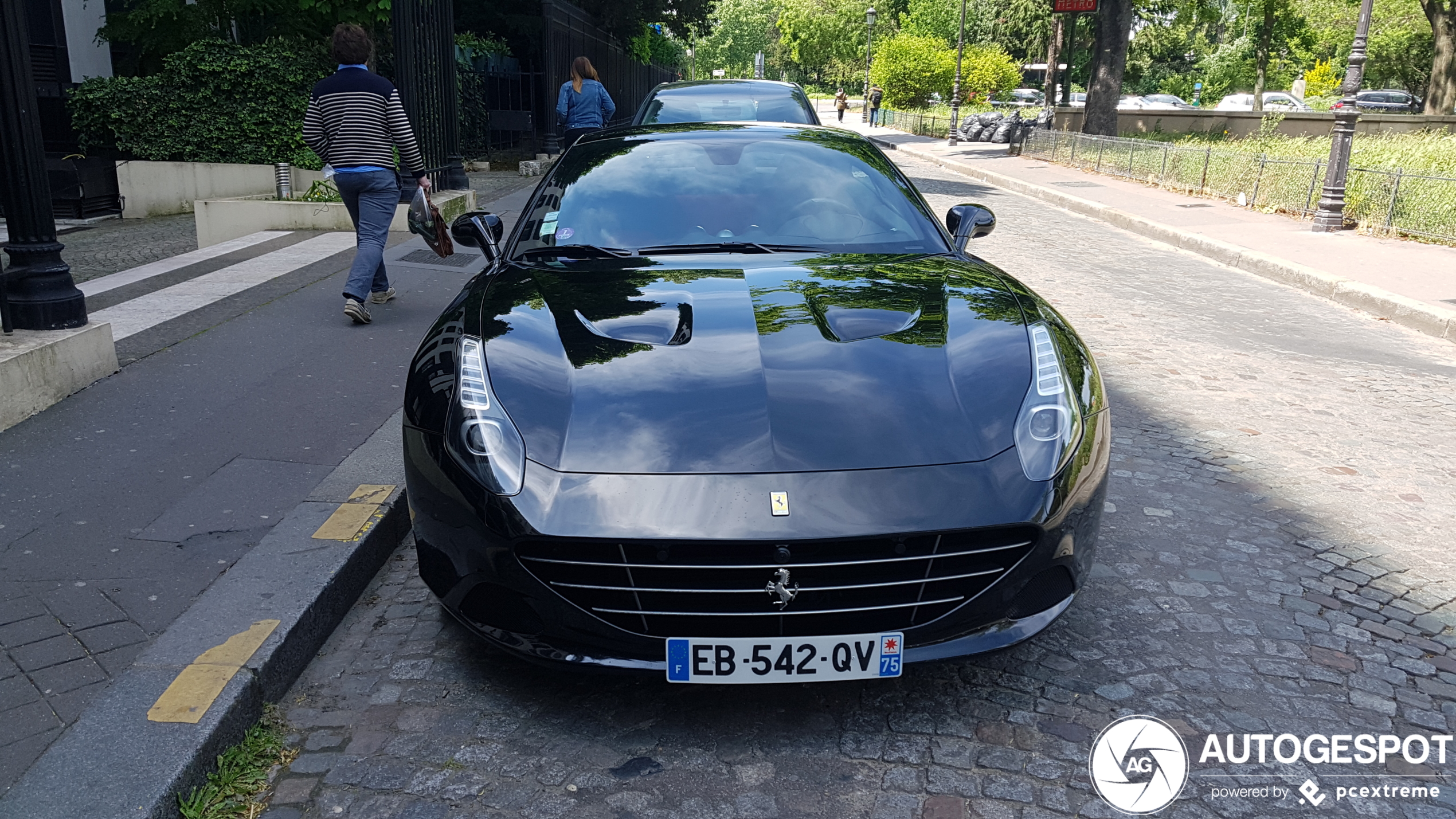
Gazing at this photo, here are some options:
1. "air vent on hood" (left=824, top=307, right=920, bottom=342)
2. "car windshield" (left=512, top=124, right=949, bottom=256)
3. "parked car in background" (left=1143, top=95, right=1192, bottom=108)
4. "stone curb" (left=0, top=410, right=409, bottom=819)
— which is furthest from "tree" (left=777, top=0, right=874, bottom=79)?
"stone curb" (left=0, top=410, right=409, bottom=819)

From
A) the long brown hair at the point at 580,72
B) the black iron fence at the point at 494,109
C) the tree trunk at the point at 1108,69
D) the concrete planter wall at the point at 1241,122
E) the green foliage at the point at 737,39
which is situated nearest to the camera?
the long brown hair at the point at 580,72

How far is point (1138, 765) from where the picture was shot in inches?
102

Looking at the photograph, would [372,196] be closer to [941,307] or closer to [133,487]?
[133,487]

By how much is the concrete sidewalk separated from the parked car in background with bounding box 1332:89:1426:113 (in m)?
31.7

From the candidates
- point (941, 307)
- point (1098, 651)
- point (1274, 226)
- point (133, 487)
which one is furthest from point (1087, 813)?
point (1274, 226)

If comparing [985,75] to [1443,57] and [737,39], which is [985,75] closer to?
[1443,57]

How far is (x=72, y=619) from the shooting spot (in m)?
3.05

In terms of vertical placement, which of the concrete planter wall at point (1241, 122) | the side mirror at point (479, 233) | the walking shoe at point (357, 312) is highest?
the concrete planter wall at point (1241, 122)

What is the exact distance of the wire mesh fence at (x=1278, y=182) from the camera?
1238 cm

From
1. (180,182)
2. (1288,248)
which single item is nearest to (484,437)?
(1288,248)

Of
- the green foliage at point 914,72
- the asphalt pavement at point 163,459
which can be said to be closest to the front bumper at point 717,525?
the asphalt pavement at point 163,459

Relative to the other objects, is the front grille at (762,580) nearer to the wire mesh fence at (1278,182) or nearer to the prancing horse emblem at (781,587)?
the prancing horse emblem at (781,587)

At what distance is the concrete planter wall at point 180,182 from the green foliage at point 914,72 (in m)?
38.5

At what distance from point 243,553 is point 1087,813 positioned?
2672 millimetres
